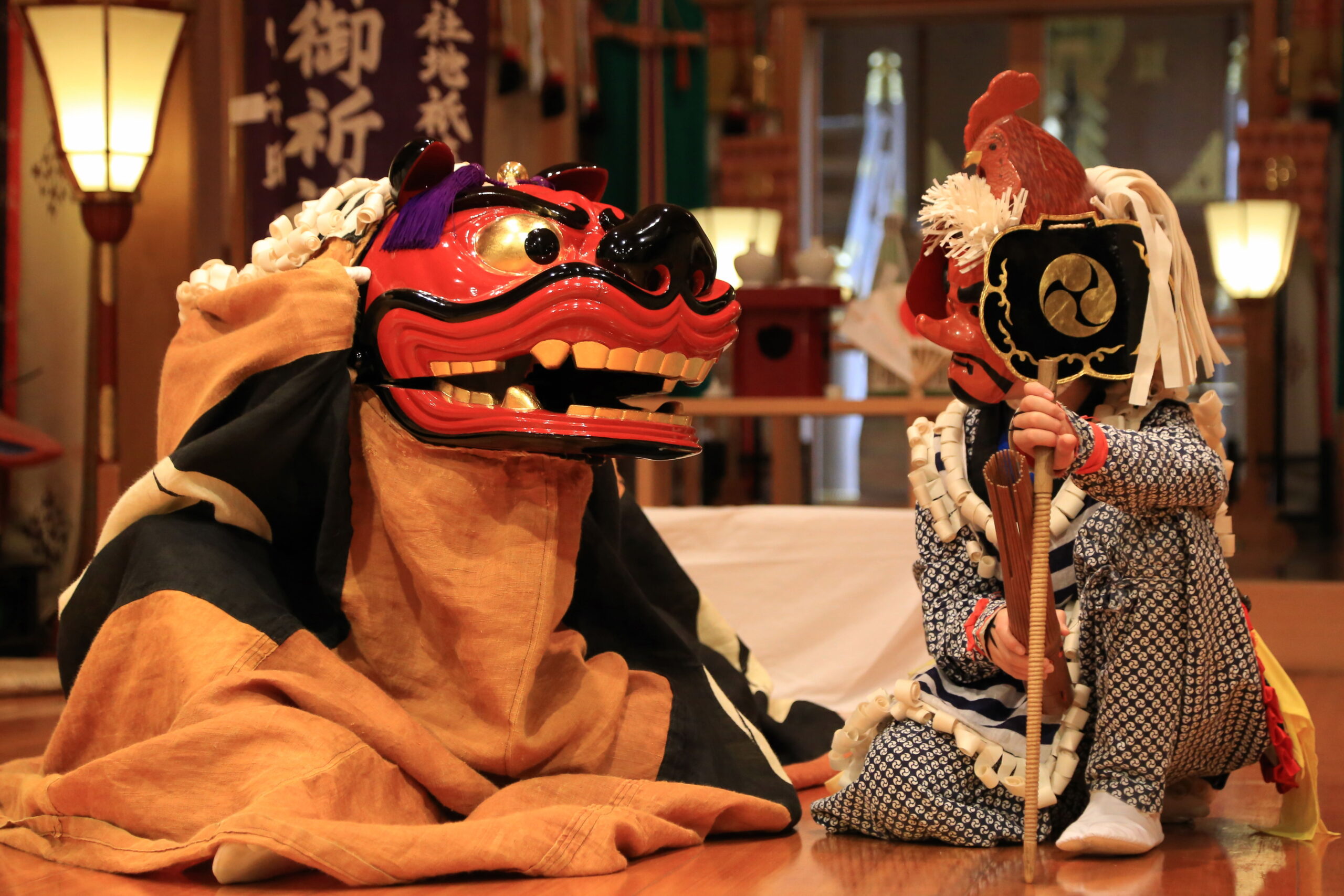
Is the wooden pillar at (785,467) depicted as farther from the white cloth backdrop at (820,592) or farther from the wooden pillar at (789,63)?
the wooden pillar at (789,63)

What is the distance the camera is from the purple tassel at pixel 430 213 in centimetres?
152

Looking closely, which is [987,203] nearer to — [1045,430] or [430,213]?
[1045,430]

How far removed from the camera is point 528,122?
14.7 ft

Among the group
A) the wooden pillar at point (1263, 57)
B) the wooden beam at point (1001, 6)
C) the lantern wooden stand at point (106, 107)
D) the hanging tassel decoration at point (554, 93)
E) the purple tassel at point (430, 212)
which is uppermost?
the wooden beam at point (1001, 6)

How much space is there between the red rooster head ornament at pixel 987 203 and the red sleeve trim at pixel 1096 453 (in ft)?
0.44

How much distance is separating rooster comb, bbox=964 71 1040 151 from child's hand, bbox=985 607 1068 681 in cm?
53

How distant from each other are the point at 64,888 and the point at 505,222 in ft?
2.58

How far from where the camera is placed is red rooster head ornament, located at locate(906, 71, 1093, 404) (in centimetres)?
144

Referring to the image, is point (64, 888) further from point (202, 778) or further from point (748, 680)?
point (748, 680)

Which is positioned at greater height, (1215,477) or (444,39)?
(444,39)

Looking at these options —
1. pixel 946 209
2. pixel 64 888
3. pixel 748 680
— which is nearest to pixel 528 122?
pixel 748 680

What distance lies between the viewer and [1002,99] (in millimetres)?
1560

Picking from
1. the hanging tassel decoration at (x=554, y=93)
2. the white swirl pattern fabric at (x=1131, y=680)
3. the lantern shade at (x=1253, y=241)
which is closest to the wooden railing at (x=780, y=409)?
the white swirl pattern fabric at (x=1131, y=680)

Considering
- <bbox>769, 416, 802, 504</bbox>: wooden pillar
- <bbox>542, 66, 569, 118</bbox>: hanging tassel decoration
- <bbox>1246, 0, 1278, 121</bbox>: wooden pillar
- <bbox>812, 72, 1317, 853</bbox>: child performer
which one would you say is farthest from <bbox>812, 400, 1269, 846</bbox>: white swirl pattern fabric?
<bbox>1246, 0, 1278, 121</bbox>: wooden pillar
